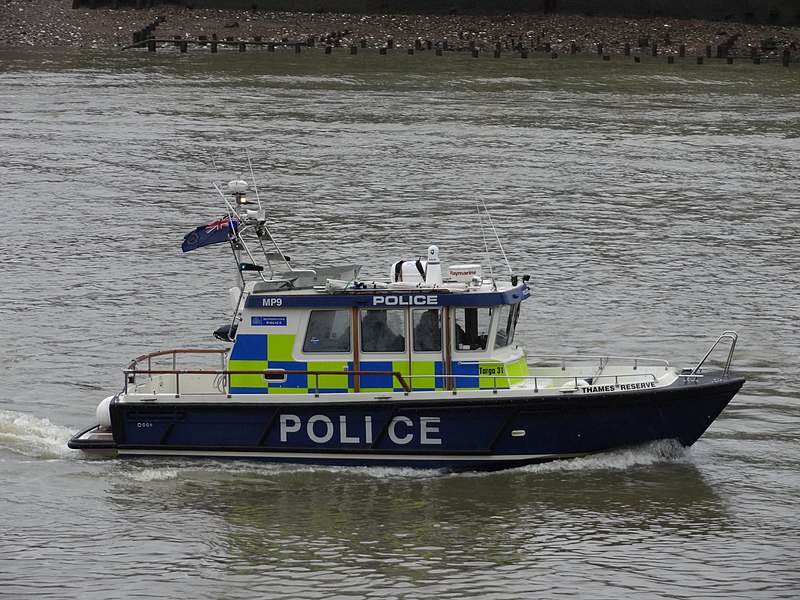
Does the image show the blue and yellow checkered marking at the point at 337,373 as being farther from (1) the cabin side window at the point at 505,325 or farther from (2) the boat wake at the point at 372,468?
(2) the boat wake at the point at 372,468

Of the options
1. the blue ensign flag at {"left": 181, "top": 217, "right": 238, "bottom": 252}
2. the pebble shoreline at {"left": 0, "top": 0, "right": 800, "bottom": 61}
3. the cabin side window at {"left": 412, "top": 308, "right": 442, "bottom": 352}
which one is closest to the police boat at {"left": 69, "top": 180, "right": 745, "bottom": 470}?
the cabin side window at {"left": 412, "top": 308, "right": 442, "bottom": 352}

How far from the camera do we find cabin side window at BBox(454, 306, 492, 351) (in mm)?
17219

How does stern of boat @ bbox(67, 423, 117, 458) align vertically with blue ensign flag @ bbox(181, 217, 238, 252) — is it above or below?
below

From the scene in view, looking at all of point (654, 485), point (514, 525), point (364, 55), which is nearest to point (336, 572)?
point (514, 525)

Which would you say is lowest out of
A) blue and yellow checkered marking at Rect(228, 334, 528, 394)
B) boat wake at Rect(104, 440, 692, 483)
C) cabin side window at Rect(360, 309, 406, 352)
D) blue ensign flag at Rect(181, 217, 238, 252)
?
boat wake at Rect(104, 440, 692, 483)

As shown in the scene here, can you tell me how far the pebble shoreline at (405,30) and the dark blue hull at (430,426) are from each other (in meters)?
53.2

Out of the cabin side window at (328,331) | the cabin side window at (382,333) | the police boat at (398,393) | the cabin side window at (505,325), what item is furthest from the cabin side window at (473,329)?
the cabin side window at (328,331)

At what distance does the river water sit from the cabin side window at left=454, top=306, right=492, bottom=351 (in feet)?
5.18

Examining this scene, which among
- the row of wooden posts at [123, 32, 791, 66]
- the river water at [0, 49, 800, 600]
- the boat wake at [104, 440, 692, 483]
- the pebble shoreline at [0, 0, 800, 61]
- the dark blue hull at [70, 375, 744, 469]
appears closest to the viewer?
the river water at [0, 49, 800, 600]

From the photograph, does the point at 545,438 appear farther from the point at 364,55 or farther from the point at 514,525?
the point at 364,55

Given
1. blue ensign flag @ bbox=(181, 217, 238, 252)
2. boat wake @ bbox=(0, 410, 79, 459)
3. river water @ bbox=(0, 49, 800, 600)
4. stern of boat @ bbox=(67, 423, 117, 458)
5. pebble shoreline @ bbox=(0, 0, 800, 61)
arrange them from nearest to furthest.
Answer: river water @ bbox=(0, 49, 800, 600), blue ensign flag @ bbox=(181, 217, 238, 252), stern of boat @ bbox=(67, 423, 117, 458), boat wake @ bbox=(0, 410, 79, 459), pebble shoreline @ bbox=(0, 0, 800, 61)

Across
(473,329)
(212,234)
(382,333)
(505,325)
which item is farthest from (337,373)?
(212,234)

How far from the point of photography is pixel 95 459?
18.4m

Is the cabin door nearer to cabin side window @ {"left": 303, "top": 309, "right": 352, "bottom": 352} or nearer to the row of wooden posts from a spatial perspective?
cabin side window @ {"left": 303, "top": 309, "right": 352, "bottom": 352}
